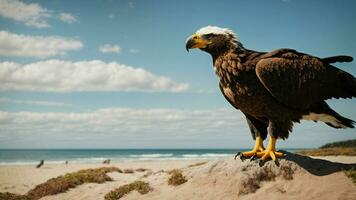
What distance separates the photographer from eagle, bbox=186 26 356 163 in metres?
6.93

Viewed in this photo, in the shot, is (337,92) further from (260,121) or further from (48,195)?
(48,195)

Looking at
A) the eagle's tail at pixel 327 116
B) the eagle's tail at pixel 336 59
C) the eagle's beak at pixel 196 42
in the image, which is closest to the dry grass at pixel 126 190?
the eagle's beak at pixel 196 42

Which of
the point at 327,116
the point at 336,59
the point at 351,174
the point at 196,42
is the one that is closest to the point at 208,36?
the point at 196,42

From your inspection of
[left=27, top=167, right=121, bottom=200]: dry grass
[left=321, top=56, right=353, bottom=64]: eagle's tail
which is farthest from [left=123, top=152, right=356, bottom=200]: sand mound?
[left=27, top=167, right=121, bottom=200]: dry grass

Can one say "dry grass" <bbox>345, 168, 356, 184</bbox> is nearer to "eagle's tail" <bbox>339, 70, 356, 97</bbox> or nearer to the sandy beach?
the sandy beach

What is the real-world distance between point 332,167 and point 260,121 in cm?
181

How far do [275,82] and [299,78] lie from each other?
581 millimetres

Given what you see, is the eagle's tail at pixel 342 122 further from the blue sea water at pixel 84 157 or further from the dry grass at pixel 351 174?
the blue sea water at pixel 84 157

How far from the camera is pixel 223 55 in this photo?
7.32 m

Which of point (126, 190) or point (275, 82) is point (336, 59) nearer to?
point (275, 82)

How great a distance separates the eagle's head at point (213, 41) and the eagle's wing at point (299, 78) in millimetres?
805

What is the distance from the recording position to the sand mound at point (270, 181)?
721 centimetres

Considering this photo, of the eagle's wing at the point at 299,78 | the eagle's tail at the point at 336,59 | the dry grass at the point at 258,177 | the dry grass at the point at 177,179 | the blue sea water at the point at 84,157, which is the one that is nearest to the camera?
the eagle's wing at the point at 299,78

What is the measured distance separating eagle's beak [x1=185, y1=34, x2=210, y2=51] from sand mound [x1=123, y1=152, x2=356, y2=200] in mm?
2914
